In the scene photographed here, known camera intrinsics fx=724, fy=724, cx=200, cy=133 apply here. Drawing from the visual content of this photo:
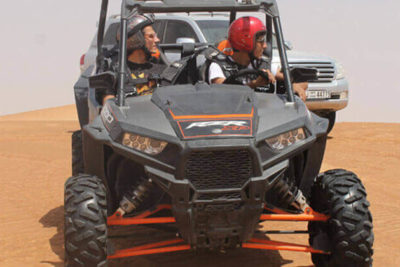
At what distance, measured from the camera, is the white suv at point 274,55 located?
1209 cm

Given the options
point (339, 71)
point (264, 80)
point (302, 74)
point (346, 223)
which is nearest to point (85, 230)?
point (346, 223)

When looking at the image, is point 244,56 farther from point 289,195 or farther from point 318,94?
point 318,94

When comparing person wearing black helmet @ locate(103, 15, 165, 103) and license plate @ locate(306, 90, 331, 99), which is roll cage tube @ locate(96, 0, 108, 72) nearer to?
person wearing black helmet @ locate(103, 15, 165, 103)

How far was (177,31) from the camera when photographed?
39.8ft

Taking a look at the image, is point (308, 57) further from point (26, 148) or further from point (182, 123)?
point (182, 123)

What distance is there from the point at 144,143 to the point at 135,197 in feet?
1.61

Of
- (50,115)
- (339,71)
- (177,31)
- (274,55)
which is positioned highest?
(177,31)

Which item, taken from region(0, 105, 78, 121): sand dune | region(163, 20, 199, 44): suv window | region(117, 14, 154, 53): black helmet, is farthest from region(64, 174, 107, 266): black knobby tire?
region(0, 105, 78, 121): sand dune

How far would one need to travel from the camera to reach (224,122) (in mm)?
4457

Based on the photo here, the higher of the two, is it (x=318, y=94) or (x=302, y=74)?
(x=302, y=74)

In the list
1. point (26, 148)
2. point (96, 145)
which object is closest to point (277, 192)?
point (96, 145)

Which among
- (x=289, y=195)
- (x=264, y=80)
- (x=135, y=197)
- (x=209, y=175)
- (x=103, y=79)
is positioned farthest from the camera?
(x=264, y=80)

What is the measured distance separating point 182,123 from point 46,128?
582 inches

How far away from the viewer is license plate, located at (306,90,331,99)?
42.9 ft
